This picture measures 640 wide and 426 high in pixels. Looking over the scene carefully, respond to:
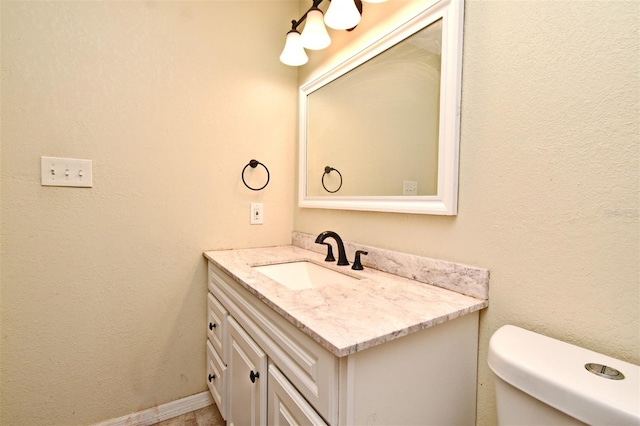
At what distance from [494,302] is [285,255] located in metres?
0.91

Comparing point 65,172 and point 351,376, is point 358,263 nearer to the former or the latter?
point 351,376

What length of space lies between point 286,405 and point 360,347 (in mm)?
332

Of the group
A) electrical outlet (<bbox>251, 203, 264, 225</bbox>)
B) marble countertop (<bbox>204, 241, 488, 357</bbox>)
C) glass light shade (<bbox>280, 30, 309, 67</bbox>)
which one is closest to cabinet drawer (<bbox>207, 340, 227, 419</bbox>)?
marble countertop (<bbox>204, 241, 488, 357</bbox>)

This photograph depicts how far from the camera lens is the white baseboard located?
4.35 ft

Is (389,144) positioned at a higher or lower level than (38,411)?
higher

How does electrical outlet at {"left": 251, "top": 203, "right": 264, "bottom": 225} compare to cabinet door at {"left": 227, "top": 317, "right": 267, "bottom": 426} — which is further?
electrical outlet at {"left": 251, "top": 203, "right": 264, "bottom": 225}

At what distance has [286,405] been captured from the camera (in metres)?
0.75

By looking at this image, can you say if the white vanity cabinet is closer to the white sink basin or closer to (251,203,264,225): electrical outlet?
the white sink basin

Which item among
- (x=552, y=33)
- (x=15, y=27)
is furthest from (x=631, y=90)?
(x=15, y=27)

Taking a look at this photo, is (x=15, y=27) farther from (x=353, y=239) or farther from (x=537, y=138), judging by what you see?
(x=537, y=138)

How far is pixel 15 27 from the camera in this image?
1.08m

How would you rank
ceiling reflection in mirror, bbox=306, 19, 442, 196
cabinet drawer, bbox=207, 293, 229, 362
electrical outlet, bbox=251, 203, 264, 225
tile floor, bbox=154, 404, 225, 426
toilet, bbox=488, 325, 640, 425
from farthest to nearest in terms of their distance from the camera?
electrical outlet, bbox=251, 203, 264, 225, tile floor, bbox=154, 404, 225, 426, cabinet drawer, bbox=207, 293, 229, 362, ceiling reflection in mirror, bbox=306, 19, 442, 196, toilet, bbox=488, 325, 640, 425

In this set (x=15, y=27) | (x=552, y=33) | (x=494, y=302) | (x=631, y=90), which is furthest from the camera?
(x=15, y=27)

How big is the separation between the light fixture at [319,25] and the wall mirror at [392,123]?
123 millimetres
